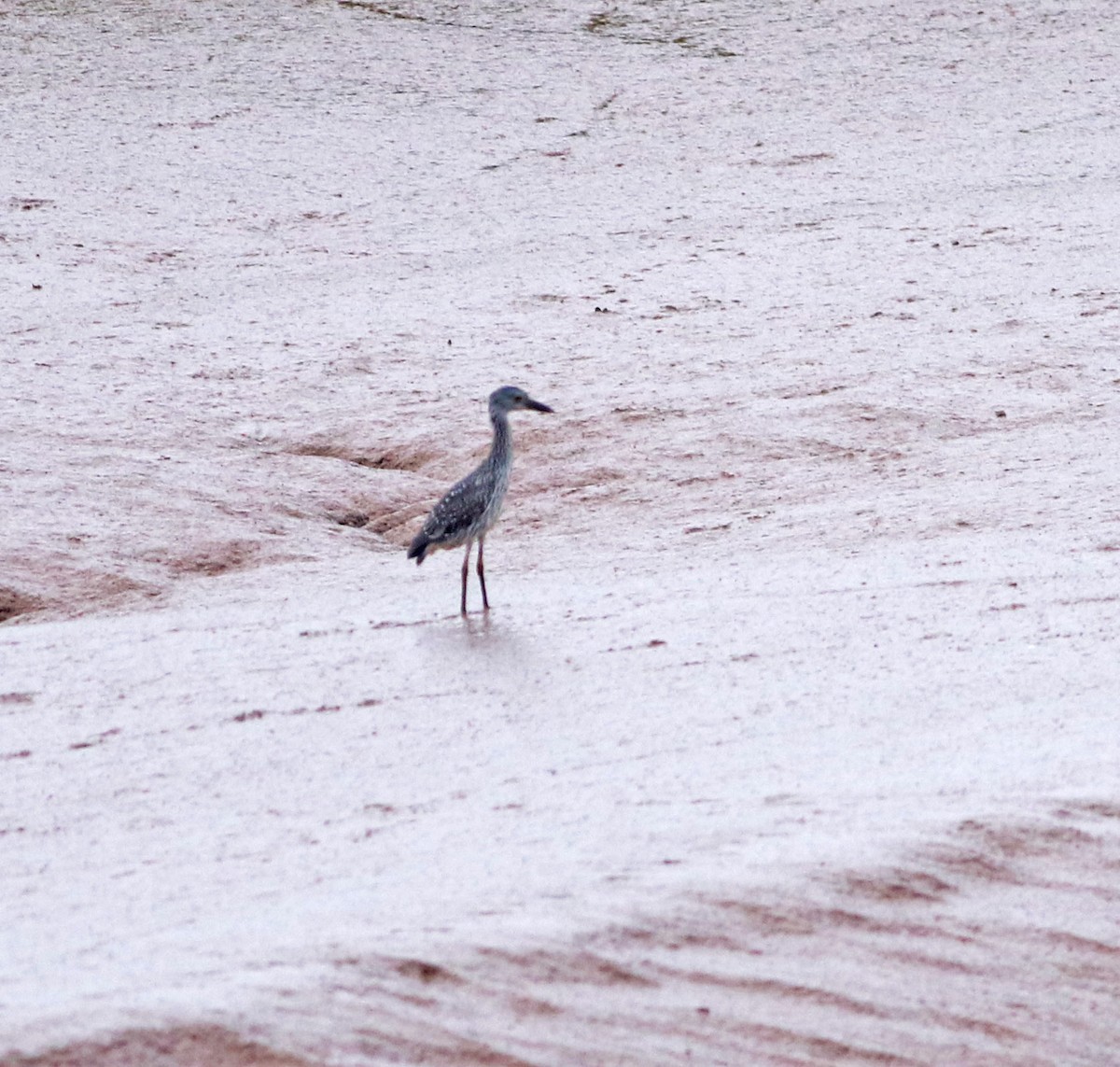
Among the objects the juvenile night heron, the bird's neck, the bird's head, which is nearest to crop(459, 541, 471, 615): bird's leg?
the juvenile night heron

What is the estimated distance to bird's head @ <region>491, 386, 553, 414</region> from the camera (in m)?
6.80

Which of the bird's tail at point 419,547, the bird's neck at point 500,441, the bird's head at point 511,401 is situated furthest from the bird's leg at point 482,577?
the bird's head at point 511,401

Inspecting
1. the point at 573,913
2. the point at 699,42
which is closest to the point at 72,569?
the point at 573,913

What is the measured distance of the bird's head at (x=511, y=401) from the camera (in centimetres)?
680

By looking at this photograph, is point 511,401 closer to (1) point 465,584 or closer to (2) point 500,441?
(2) point 500,441

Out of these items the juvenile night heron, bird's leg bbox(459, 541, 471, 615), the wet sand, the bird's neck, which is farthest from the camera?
the bird's neck

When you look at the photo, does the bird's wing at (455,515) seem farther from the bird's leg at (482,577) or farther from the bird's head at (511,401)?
the bird's head at (511,401)

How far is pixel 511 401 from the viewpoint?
683cm

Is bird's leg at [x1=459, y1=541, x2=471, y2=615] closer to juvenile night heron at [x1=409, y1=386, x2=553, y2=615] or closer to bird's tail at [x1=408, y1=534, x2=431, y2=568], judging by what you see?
juvenile night heron at [x1=409, y1=386, x2=553, y2=615]

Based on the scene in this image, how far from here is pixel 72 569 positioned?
6730 mm

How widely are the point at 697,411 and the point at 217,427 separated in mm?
2229

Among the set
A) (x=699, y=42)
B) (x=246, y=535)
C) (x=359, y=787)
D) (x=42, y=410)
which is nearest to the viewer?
(x=359, y=787)

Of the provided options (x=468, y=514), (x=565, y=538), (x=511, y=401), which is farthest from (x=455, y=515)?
(x=565, y=538)

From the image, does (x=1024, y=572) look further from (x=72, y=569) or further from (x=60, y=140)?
(x=60, y=140)
